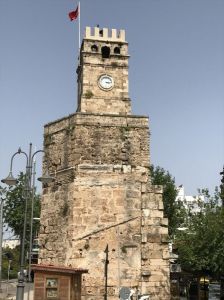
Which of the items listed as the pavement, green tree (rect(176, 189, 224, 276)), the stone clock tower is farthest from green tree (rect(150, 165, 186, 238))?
the stone clock tower

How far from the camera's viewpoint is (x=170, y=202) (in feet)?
114

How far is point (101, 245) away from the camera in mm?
14102

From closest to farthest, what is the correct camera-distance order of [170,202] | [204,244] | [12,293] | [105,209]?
[105,209] < [204,244] < [12,293] < [170,202]

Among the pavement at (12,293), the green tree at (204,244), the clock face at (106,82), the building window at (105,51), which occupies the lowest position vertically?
the pavement at (12,293)

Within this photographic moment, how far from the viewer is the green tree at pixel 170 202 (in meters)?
33.8

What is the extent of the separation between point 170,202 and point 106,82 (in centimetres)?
1698

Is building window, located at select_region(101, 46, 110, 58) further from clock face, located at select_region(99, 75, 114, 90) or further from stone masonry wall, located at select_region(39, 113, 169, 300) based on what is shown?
stone masonry wall, located at select_region(39, 113, 169, 300)

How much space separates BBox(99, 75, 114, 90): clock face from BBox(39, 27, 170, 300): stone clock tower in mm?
4953

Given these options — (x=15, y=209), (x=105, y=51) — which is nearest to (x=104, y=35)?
(x=105, y=51)

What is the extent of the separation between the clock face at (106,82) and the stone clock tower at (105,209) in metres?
4.95

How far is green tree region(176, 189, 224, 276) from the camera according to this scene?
22.5 m

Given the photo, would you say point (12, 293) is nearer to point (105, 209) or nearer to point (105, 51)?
point (105, 209)

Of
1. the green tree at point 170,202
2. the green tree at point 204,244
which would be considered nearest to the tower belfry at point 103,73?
the green tree at point 204,244

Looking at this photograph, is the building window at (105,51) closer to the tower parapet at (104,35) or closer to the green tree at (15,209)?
the tower parapet at (104,35)
